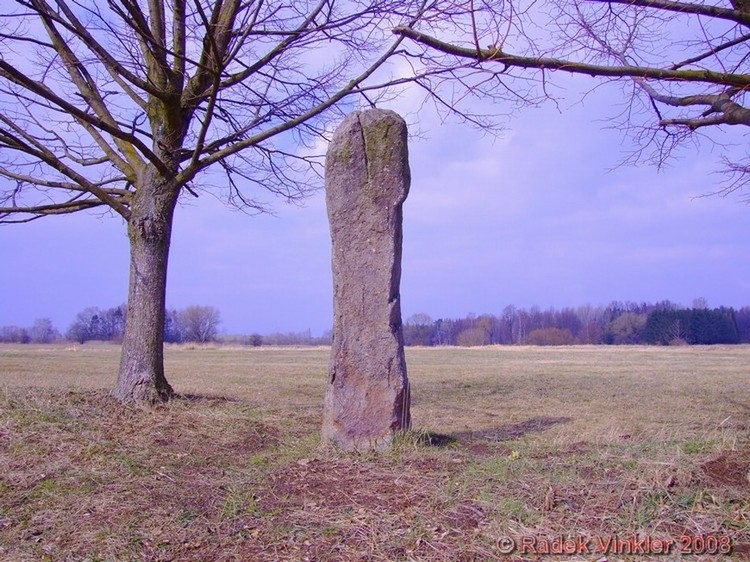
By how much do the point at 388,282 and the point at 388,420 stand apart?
1.21 m

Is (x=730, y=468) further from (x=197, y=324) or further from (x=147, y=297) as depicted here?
(x=197, y=324)

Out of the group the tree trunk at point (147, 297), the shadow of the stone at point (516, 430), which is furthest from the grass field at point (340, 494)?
the tree trunk at point (147, 297)

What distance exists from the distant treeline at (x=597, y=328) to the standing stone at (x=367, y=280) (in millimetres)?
71152

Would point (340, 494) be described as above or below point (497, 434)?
above

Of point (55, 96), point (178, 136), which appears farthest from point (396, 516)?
point (178, 136)

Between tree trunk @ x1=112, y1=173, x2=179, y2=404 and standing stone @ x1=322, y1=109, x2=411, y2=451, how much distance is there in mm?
2894

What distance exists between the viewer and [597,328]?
9300 centimetres

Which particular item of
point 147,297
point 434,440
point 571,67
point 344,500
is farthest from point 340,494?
point 147,297

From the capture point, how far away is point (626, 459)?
4.62 metres

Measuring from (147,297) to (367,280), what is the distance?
3345 millimetres

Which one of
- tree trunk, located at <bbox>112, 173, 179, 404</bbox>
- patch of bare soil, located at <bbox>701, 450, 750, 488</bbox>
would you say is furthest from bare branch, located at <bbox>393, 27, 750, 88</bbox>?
tree trunk, located at <bbox>112, 173, 179, 404</bbox>

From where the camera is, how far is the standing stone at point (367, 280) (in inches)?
223

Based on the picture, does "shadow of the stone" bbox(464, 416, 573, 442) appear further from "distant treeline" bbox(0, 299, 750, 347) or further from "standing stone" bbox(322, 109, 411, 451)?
"distant treeline" bbox(0, 299, 750, 347)

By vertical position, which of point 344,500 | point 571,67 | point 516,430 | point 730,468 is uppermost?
point 571,67
